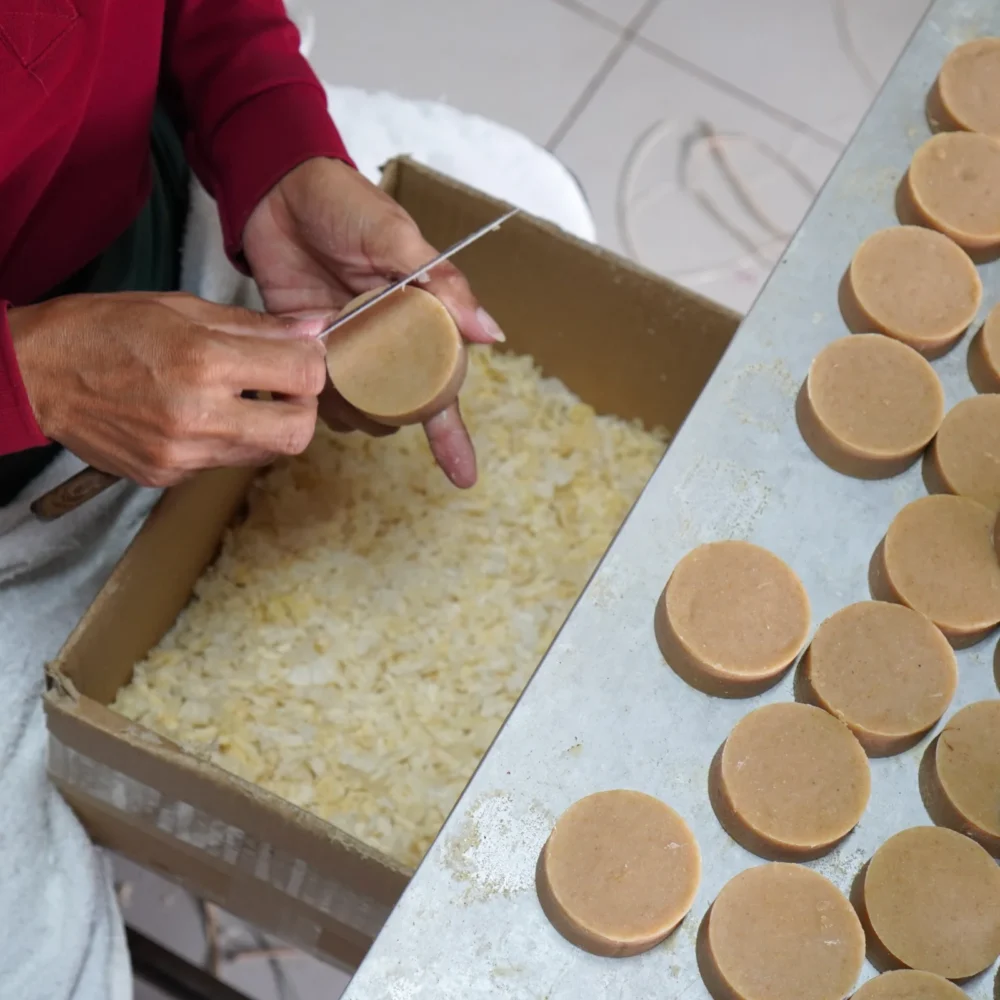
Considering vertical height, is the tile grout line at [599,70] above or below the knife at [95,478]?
below

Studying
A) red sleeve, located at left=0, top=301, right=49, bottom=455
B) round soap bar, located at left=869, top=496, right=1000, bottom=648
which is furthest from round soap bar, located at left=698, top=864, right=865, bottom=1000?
red sleeve, located at left=0, top=301, right=49, bottom=455

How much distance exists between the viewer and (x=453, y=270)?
895 millimetres

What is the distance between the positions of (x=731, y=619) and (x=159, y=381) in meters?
0.38

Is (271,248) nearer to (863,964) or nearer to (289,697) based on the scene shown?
(289,697)

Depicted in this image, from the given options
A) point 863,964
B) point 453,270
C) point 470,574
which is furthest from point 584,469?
point 863,964

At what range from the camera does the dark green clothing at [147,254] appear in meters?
0.97

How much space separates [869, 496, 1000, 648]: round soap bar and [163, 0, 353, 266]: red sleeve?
55 centimetres

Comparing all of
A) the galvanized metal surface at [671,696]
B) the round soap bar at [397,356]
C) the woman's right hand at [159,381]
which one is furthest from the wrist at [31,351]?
the galvanized metal surface at [671,696]

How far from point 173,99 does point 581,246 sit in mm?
401

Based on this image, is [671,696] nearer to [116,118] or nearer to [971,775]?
[971,775]

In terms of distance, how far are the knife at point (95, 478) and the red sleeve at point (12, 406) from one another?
96mm

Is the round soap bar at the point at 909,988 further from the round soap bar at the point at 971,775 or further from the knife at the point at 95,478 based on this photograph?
the knife at the point at 95,478

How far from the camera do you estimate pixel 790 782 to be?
24.1 inches

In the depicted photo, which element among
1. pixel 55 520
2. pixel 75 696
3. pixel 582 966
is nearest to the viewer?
pixel 582 966
